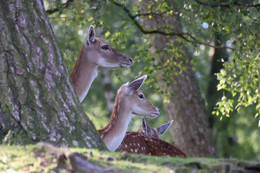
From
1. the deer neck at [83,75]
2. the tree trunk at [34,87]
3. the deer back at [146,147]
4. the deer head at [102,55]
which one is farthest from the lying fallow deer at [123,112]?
the tree trunk at [34,87]

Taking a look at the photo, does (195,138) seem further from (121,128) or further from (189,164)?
(189,164)

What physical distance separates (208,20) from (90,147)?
4.22 meters

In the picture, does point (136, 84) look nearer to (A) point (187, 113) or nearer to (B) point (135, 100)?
(B) point (135, 100)

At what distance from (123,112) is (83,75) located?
0.91m

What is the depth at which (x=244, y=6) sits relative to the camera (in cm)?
929

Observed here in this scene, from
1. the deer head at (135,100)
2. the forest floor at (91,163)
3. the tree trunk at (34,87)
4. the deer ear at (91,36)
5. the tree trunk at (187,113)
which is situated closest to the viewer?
the forest floor at (91,163)

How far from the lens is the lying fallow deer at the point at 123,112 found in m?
8.77

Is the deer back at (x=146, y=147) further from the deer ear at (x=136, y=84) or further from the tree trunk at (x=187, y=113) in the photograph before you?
the tree trunk at (x=187, y=113)

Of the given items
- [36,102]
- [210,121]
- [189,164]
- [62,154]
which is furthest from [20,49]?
[210,121]

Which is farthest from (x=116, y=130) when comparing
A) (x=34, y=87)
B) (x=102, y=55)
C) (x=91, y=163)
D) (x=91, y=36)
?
(x=91, y=163)

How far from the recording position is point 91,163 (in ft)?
16.2

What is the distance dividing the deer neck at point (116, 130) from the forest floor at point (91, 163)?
311cm

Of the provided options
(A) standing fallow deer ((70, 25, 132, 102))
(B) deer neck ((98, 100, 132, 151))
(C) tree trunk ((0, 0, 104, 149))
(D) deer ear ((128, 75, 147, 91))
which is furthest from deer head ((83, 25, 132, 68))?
(C) tree trunk ((0, 0, 104, 149))

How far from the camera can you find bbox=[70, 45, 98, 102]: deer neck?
9.17 metres
